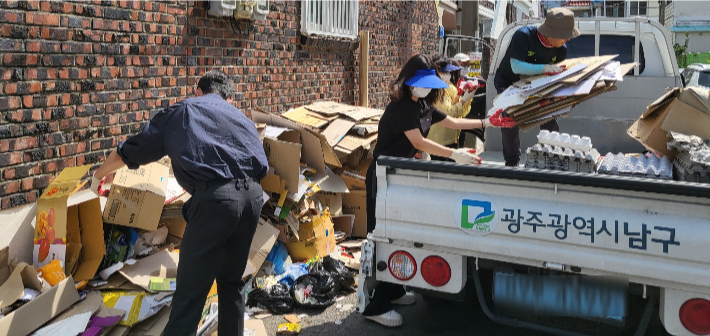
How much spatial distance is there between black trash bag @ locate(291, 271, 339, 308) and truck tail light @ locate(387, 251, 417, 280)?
48.9 inches

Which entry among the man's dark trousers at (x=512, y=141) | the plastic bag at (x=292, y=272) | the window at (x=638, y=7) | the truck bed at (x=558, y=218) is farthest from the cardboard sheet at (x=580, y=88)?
the window at (x=638, y=7)

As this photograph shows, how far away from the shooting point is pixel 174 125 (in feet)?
10.9

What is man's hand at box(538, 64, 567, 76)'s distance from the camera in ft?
14.9

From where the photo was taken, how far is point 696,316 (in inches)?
109

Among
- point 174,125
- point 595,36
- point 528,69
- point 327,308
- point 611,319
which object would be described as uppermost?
point 595,36

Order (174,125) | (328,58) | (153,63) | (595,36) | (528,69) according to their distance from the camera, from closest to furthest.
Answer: (174,125) → (528,69) → (153,63) → (595,36) → (328,58)

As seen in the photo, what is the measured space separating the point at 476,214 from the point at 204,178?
144 centimetres

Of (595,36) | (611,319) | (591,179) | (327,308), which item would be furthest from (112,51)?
(595,36)

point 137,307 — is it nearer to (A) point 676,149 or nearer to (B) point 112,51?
(B) point 112,51

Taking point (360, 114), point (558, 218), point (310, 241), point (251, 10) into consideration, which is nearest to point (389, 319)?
point (310, 241)

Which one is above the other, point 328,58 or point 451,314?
point 328,58

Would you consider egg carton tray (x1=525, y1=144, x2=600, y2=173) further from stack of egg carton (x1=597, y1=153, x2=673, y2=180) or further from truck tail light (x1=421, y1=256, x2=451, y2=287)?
truck tail light (x1=421, y1=256, x2=451, y2=287)

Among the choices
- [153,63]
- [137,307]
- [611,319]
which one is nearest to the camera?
[611,319]

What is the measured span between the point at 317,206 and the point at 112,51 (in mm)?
2137
